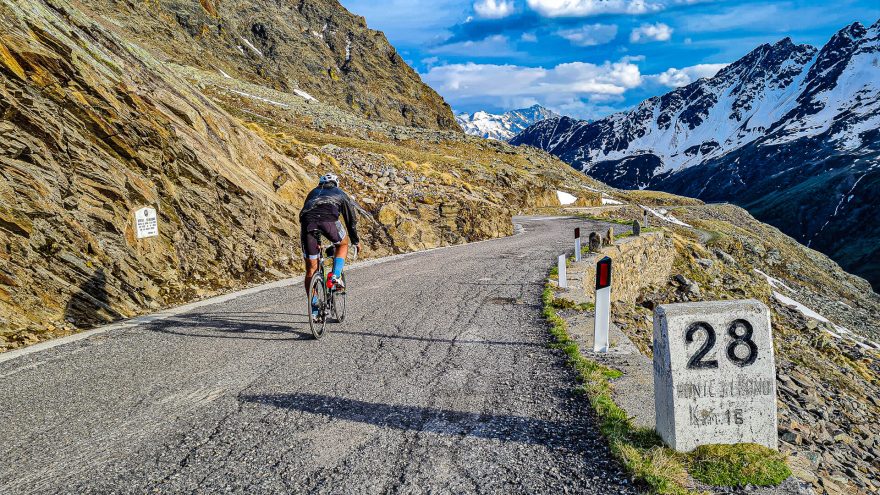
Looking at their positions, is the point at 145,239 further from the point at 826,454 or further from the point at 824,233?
the point at 824,233

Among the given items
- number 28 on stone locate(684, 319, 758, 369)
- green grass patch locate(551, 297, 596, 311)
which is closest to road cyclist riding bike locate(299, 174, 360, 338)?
green grass patch locate(551, 297, 596, 311)

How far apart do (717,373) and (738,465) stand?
68cm

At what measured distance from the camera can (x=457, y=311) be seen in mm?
9539

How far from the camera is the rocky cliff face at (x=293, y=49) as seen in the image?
97.1 meters

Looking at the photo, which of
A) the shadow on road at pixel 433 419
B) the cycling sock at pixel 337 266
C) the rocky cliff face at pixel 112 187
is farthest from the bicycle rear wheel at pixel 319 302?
the rocky cliff face at pixel 112 187

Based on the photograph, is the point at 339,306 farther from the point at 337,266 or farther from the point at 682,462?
the point at 682,462

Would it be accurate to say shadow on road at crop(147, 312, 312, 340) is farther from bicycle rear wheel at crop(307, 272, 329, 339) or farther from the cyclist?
the cyclist

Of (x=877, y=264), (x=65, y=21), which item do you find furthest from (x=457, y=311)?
(x=877, y=264)

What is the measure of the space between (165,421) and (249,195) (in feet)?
35.0

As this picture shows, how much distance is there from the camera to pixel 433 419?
4.75 meters

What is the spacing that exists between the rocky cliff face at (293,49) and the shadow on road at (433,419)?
9642 cm

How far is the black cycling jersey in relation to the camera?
25.9 feet

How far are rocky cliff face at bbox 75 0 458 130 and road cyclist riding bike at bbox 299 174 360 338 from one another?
305 ft

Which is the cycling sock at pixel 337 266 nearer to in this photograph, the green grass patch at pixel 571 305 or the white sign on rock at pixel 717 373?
the green grass patch at pixel 571 305
